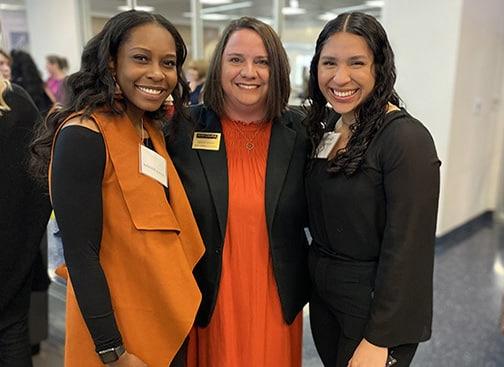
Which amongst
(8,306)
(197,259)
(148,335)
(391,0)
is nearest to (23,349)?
(8,306)

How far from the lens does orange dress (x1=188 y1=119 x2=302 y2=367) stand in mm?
1405

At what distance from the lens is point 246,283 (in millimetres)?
1444

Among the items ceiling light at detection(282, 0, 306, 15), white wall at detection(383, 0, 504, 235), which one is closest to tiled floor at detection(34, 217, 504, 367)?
white wall at detection(383, 0, 504, 235)

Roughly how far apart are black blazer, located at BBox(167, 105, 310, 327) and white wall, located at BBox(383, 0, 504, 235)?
2726 millimetres

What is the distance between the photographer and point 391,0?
12.9 ft

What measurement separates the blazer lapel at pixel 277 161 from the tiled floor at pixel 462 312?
4.41 feet

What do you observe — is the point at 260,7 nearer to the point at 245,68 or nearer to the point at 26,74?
the point at 26,74

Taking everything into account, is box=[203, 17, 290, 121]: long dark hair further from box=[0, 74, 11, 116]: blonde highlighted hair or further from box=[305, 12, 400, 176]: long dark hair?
box=[0, 74, 11, 116]: blonde highlighted hair

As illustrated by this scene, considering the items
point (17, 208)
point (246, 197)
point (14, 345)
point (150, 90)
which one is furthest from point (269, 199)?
point (14, 345)

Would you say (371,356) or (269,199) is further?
(269,199)

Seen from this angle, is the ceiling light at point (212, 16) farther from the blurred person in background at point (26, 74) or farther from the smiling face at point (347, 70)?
the smiling face at point (347, 70)

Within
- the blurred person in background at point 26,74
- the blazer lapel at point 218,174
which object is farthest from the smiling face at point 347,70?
the blurred person in background at point 26,74

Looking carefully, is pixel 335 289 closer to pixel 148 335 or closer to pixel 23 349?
pixel 148 335

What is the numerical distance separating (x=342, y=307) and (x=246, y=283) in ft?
1.05
